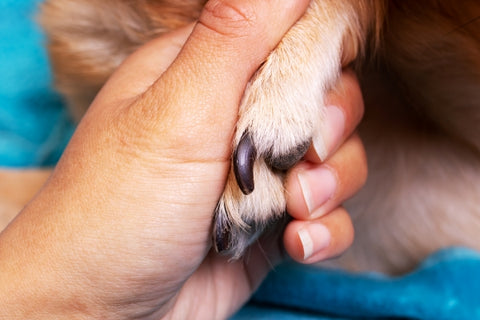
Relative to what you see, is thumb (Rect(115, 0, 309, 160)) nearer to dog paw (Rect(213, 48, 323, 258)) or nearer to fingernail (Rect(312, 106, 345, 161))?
dog paw (Rect(213, 48, 323, 258))

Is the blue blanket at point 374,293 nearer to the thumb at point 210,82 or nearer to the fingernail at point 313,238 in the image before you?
the fingernail at point 313,238

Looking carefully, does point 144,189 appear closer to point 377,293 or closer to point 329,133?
point 329,133

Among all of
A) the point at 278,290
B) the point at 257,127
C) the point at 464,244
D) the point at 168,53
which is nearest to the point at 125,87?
the point at 168,53

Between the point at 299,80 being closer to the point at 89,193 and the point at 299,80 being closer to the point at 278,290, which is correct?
the point at 89,193

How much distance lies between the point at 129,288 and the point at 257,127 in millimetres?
256

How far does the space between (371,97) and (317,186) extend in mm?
297

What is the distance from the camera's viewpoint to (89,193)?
2.20ft

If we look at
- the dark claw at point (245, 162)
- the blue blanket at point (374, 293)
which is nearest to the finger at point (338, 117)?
the dark claw at point (245, 162)

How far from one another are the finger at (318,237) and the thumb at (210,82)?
0.16 metres

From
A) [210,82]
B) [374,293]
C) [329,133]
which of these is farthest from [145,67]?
[374,293]

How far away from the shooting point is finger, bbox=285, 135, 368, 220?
0.71m

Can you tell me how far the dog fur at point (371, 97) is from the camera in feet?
2.22

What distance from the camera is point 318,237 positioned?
0.76m

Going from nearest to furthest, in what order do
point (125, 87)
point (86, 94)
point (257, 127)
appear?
point (257, 127) → point (125, 87) → point (86, 94)
